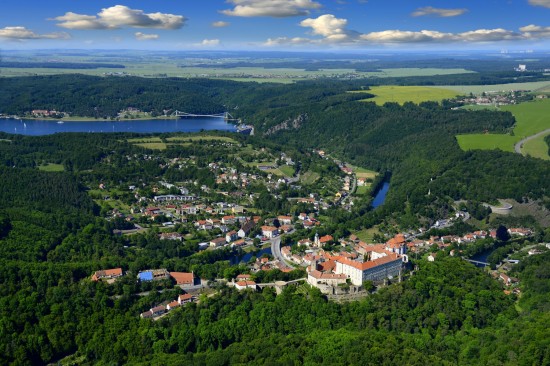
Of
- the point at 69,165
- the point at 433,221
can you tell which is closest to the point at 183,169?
the point at 69,165

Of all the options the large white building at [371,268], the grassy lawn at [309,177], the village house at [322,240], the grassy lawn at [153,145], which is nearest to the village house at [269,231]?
the village house at [322,240]

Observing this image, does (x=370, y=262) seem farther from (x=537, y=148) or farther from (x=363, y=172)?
(x=537, y=148)

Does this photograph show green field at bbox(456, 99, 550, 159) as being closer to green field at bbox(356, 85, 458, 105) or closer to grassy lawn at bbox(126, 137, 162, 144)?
green field at bbox(356, 85, 458, 105)

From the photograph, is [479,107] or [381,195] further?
[479,107]

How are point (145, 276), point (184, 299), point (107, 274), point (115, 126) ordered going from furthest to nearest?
point (115, 126)
point (145, 276)
point (107, 274)
point (184, 299)

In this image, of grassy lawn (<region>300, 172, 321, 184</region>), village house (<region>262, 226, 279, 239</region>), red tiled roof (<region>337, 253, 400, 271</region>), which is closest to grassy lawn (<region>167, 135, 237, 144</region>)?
grassy lawn (<region>300, 172, 321, 184</region>)

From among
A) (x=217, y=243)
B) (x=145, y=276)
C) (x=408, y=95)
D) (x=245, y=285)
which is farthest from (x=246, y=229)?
(x=408, y=95)

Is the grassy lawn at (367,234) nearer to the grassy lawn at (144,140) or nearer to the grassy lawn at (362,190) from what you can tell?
the grassy lawn at (362,190)

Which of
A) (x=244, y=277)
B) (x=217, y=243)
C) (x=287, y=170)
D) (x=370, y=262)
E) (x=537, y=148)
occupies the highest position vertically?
(x=537, y=148)
